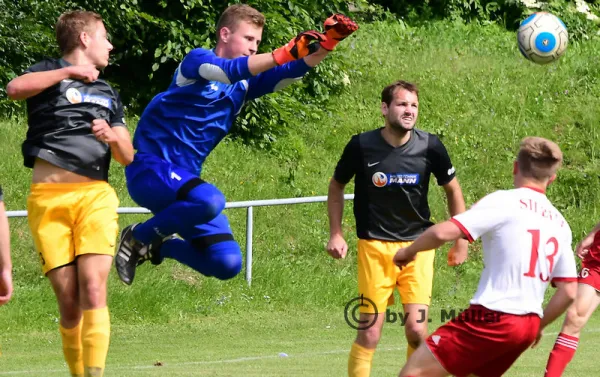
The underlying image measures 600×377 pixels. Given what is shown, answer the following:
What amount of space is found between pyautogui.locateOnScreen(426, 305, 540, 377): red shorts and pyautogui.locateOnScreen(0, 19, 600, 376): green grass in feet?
11.2

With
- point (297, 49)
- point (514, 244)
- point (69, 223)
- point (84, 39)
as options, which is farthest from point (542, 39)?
point (69, 223)

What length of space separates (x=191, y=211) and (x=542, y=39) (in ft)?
15.3

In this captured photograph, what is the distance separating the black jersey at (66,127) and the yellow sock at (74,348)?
0.97 meters

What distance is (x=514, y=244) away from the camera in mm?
5266

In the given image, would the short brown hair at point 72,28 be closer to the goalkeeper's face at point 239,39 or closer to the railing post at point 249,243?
the goalkeeper's face at point 239,39

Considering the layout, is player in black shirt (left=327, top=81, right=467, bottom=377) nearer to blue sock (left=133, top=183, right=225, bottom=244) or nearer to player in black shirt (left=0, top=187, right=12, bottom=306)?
blue sock (left=133, top=183, right=225, bottom=244)

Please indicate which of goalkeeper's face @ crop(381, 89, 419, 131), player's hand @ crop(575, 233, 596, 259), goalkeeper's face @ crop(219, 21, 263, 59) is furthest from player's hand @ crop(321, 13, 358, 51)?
player's hand @ crop(575, 233, 596, 259)

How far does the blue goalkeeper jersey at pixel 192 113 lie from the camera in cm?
737

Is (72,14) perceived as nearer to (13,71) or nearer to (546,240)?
(546,240)

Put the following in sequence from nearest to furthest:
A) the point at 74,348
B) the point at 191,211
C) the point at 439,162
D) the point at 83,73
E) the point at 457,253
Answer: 1. the point at 83,73
2. the point at 74,348
3. the point at 191,211
4. the point at 457,253
5. the point at 439,162

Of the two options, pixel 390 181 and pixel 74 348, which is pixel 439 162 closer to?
pixel 390 181

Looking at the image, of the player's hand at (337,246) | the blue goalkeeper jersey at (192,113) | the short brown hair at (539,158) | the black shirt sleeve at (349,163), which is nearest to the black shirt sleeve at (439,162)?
→ the black shirt sleeve at (349,163)

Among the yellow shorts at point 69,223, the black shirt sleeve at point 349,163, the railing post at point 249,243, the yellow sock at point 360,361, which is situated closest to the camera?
the yellow shorts at point 69,223

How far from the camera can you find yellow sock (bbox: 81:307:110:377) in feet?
20.4
